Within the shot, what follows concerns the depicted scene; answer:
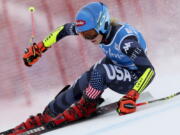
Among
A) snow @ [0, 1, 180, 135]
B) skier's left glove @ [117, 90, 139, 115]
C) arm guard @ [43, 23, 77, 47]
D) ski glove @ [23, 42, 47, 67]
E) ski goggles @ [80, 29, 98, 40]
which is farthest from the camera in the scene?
arm guard @ [43, 23, 77, 47]

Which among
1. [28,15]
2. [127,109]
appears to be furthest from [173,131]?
[28,15]

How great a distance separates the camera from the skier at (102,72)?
2.29 meters

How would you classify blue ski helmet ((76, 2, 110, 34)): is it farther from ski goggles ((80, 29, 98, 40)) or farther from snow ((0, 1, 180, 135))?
snow ((0, 1, 180, 135))

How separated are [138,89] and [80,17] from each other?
54 cm

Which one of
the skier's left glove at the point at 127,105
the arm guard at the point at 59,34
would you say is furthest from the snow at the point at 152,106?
the arm guard at the point at 59,34

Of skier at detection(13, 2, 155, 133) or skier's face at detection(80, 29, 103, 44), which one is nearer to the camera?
skier at detection(13, 2, 155, 133)

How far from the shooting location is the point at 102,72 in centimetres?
239

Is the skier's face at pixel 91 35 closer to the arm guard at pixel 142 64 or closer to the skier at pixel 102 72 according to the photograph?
the skier at pixel 102 72

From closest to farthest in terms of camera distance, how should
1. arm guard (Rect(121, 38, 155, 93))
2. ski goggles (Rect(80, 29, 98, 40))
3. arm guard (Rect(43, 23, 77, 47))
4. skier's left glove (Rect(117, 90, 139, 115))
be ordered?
1. skier's left glove (Rect(117, 90, 139, 115))
2. arm guard (Rect(121, 38, 155, 93))
3. ski goggles (Rect(80, 29, 98, 40))
4. arm guard (Rect(43, 23, 77, 47))

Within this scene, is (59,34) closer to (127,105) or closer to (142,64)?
(142,64)

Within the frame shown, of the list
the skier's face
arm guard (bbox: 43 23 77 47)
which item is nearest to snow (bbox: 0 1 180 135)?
the skier's face

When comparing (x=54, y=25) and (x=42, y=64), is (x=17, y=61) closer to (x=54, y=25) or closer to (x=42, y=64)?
(x=42, y=64)

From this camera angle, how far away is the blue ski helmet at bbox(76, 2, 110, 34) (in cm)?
237

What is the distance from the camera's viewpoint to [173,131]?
138cm
